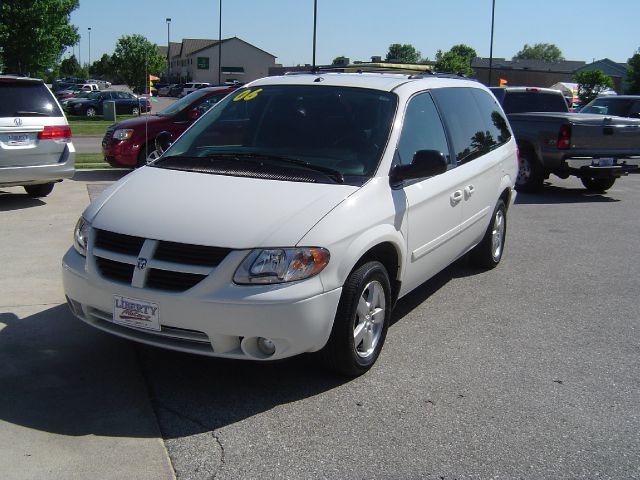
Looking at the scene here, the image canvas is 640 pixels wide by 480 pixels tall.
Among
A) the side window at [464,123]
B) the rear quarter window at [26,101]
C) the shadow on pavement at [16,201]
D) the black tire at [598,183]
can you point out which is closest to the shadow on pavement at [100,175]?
the shadow on pavement at [16,201]

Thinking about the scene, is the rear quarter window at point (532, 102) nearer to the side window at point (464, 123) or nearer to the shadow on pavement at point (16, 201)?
the side window at point (464, 123)

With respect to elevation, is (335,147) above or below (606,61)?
below

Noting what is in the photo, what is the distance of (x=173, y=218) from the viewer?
13.0 ft

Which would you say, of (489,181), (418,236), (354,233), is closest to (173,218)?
(354,233)

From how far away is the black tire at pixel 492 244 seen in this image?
690 cm

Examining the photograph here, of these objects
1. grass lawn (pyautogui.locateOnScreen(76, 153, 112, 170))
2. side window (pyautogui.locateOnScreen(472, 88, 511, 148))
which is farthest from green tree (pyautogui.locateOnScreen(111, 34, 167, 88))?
side window (pyautogui.locateOnScreen(472, 88, 511, 148))

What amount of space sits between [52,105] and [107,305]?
20.3 ft

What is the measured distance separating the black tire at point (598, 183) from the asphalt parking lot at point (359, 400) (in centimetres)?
697

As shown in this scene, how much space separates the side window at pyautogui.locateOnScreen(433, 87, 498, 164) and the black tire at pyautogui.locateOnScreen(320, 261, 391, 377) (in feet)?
5.72

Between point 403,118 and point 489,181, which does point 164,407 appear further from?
point 489,181

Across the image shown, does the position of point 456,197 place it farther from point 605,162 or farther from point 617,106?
point 617,106

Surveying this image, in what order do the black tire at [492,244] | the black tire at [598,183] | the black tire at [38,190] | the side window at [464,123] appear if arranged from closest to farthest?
the side window at [464,123]
the black tire at [492,244]
the black tire at [38,190]
the black tire at [598,183]

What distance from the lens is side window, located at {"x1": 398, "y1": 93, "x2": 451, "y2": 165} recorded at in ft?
16.0

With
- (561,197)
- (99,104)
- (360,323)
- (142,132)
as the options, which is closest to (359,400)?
(360,323)
